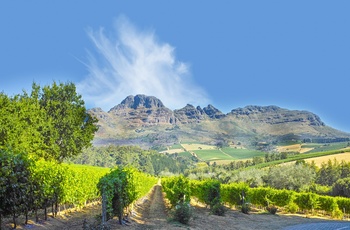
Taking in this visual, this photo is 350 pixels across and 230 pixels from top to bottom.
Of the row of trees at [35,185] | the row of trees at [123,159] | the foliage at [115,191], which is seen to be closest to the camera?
the row of trees at [35,185]

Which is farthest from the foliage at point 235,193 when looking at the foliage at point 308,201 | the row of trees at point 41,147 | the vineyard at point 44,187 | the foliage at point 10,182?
the foliage at point 10,182

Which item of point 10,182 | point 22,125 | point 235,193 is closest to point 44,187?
point 10,182

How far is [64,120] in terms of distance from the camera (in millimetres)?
42281

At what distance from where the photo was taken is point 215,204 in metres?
29.9

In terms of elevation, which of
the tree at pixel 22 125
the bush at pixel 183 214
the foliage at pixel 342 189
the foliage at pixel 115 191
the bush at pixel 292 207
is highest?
the tree at pixel 22 125

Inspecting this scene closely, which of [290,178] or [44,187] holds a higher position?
[44,187]

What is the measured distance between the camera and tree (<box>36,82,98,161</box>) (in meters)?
41.6

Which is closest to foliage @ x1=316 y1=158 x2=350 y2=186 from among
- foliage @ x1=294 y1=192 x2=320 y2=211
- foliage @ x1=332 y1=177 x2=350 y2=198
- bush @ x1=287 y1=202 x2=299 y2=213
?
→ foliage @ x1=332 y1=177 x2=350 y2=198

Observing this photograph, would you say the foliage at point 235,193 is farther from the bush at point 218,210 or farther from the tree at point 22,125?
the tree at point 22,125

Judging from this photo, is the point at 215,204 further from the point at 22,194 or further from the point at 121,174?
the point at 22,194

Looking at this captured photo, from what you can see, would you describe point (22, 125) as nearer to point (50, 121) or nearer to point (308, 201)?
point (50, 121)

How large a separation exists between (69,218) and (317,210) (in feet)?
124

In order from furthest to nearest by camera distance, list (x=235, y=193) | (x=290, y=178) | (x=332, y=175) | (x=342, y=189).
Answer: (x=332, y=175) → (x=290, y=178) → (x=342, y=189) → (x=235, y=193)

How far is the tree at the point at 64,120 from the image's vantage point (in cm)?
4163
